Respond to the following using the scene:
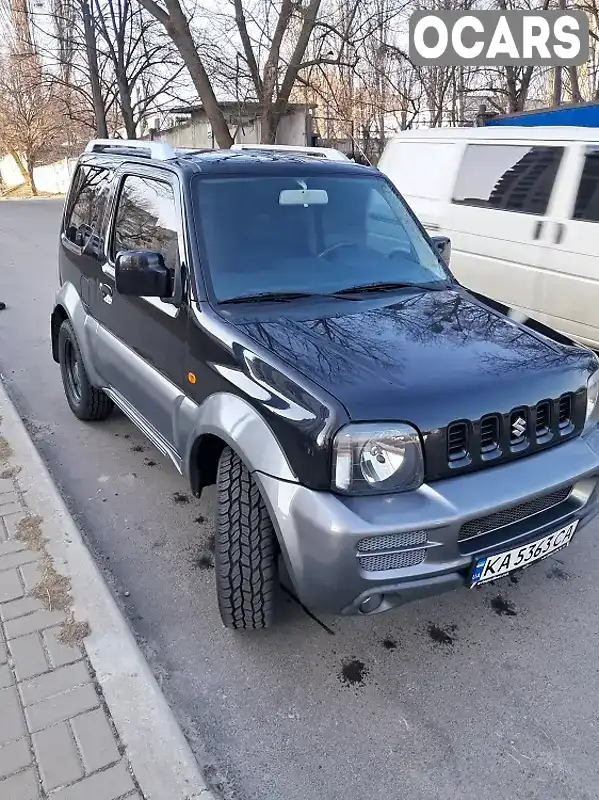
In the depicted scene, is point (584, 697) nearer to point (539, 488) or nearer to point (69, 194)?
point (539, 488)

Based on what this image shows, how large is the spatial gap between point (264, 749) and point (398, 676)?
627 millimetres

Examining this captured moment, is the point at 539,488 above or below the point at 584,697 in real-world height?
above

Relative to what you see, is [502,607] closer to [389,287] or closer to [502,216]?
[389,287]

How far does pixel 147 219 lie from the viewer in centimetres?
360

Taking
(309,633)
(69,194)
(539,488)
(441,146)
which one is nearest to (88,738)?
(309,633)

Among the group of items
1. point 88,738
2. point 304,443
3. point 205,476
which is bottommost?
point 88,738

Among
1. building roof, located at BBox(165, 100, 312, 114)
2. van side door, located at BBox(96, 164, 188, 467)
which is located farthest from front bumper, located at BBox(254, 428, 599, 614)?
building roof, located at BBox(165, 100, 312, 114)

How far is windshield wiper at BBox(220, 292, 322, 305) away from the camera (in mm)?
A: 3022

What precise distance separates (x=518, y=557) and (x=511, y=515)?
18 centimetres

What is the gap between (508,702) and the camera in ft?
8.32

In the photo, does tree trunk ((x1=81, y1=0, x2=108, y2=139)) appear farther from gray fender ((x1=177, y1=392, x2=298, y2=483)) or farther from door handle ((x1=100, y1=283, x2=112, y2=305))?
gray fender ((x1=177, y1=392, x2=298, y2=483))

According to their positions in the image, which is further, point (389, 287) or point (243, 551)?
point (389, 287)

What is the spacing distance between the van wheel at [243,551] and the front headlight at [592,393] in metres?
1.42

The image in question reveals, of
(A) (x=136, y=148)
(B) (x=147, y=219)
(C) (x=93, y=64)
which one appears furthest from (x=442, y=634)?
(C) (x=93, y=64)
